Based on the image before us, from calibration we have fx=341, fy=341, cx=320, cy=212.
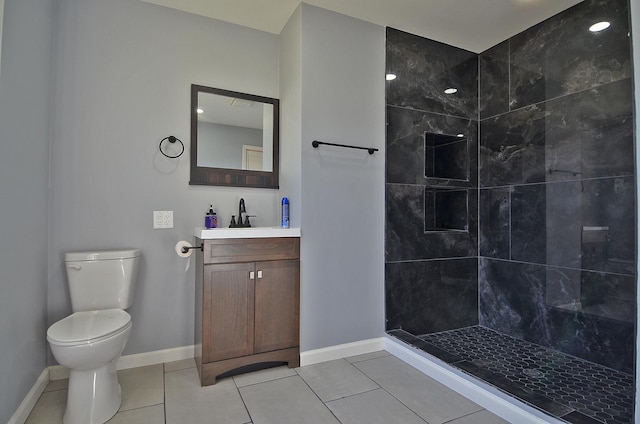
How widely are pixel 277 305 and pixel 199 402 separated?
2.27 feet

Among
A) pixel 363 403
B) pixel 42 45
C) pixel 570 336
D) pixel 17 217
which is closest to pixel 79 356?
pixel 17 217

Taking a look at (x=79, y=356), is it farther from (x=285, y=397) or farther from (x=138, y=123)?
(x=138, y=123)

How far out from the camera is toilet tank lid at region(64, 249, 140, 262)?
2020 mm

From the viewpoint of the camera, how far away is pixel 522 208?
275 centimetres

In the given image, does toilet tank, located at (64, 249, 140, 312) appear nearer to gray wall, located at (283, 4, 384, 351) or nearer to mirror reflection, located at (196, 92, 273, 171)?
mirror reflection, located at (196, 92, 273, 171)

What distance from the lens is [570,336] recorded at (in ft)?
7.87

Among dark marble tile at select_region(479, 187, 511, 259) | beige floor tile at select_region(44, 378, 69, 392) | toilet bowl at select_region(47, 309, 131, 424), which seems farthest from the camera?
dark marble tile at select_region(479, 187, 511, 259)

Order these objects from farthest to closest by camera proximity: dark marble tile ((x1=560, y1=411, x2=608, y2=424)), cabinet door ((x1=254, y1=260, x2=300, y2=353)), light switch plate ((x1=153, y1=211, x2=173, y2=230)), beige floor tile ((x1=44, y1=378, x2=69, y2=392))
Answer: light switch plate ((x1=153, y1=211, x2=173, y2=230)) → cabinet door ((x1=254, y1=260, x2=300, y2=353)) → beige floor tile ((x1=44, y1=378, x2=69, y2=392)) → dark marble tile ((x1=560, y1=411, x2=608, y2=424))

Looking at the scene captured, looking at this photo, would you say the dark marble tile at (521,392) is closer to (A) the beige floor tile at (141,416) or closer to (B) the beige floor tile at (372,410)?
(B) the beige floor tile at (372,410)

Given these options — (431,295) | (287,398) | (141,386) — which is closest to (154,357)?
(141,386)

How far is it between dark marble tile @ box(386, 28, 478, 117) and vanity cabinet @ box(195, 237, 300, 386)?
156 centimetres

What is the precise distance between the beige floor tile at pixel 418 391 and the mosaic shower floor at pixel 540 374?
16cm

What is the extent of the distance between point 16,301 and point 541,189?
3.37 metres

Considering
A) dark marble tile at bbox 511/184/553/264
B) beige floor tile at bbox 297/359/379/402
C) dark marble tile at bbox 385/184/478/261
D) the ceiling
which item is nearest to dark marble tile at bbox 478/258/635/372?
dark marble tile at bbox 511/184/553/264
